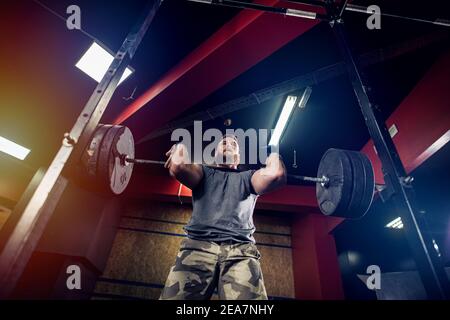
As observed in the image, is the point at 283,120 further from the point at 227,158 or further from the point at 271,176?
the point at 271,176

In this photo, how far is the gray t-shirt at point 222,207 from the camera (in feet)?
4.83

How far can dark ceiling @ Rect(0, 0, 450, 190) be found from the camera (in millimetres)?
2447

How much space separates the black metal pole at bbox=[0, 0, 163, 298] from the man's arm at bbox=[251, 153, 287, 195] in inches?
39.6

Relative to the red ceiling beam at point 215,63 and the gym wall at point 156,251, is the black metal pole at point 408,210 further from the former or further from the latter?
the gym wall at point 156,251

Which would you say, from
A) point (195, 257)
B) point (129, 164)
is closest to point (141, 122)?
point (129, 164)

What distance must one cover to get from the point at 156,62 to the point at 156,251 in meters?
3.02

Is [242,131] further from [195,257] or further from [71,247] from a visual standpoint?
[71,247]

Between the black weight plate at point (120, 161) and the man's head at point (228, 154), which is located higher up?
the man's head at point (228, 154)

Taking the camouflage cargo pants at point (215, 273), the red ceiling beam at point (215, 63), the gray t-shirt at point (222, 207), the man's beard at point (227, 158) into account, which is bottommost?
the camouflage cargo pants at point (215, 273)

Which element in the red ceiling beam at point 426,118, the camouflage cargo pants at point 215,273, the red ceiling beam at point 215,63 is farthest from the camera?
the red ceiling beam at point 426,118

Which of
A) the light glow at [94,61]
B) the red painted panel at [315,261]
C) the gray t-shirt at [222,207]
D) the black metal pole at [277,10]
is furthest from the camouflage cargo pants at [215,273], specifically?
the red painted panel at [315,261]

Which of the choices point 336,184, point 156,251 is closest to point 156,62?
point 336,184

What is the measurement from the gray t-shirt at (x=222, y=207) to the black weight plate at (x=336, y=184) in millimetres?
589

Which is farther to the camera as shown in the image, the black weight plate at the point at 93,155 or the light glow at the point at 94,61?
the light glow at the point at 94,61
